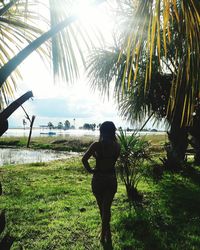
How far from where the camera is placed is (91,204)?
7.07 m

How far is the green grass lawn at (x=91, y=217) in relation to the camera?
4.70 metres

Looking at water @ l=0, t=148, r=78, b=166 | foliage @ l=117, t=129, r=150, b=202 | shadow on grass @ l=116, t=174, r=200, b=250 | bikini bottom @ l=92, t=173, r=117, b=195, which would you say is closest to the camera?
bikini bottom @ l=92, t=173, r=117, b=195

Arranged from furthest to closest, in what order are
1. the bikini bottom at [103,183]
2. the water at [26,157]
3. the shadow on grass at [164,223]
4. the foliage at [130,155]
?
the water at [26,157]
the foliage at [130,155]
the shadow on grass at [164,223]
the bikini bottom at [103,183]

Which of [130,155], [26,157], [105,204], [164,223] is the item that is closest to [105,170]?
[105,204]

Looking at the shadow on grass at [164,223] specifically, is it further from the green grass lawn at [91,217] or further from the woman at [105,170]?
the woman at [105,170]

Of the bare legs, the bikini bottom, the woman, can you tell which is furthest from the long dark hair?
the bare legs

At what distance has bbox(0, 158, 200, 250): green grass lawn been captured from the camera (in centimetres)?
470

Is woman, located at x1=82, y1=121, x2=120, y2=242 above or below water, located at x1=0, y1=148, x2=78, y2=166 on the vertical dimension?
above

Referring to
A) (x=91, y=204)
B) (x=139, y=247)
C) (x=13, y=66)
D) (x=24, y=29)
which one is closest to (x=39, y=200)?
(x=91, y=204)

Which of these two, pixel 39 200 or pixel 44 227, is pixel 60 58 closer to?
pixel 44 227

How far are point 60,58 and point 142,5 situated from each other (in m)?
0.66

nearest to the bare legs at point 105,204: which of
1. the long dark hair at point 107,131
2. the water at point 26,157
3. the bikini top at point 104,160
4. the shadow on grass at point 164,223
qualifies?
the bikini top at point 104,160

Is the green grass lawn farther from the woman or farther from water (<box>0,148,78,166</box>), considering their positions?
water (<box>0,148,78,166</box>)

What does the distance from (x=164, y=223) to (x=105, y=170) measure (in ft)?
6.65
